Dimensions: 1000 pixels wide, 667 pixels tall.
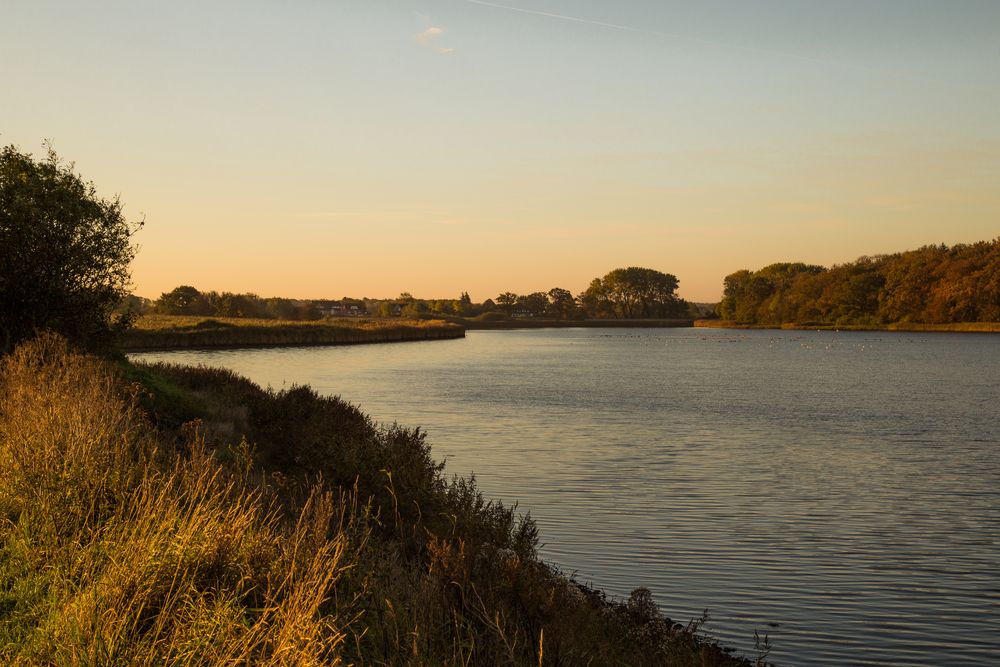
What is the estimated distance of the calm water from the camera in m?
11.8

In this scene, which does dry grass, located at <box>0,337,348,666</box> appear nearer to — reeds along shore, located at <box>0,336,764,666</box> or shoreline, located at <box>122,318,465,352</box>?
reeds along shore, located at <box>0,336,764,666</box>

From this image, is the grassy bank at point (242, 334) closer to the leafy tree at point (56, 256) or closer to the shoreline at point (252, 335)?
the shoreline at point (252, 335)

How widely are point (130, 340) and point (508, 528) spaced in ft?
253

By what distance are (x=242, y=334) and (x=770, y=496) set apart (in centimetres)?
8307

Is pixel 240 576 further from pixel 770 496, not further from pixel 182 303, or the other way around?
pixel 182 303

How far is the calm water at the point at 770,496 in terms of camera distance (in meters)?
11.8

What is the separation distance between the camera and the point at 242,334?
94.3 metres

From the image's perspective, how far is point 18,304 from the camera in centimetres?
2361

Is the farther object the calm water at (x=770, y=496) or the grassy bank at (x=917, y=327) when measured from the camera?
the grassy bank at (x=917, y=327)

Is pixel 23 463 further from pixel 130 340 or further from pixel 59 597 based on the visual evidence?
pixel 130 340

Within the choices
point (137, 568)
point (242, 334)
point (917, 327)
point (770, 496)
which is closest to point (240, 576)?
point (137, 568)

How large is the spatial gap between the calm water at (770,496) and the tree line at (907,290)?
4450 inches

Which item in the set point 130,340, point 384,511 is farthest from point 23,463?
point 130,340

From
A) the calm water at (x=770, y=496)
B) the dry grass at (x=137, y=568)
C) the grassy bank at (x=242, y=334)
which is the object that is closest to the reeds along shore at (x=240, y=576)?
the dry grass at (x=137, y=568)
